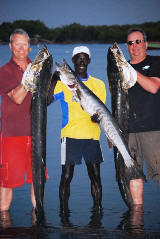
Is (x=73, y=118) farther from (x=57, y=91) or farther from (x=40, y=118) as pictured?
(x=40, y=118)

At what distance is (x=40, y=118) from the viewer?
14.5 feet

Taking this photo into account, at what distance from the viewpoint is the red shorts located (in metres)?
4.94

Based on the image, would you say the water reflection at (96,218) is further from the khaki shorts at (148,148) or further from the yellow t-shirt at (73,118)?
the yellow t-shirt at (73,118)

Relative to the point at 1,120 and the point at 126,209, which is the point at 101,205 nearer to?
the point at 126,209

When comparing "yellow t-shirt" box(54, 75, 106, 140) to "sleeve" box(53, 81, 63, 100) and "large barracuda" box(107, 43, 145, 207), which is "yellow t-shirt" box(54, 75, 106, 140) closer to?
"sleeve" box(53, 81, 63, 100)

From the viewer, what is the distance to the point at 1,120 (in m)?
4.98

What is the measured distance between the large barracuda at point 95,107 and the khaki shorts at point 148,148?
0.47 m

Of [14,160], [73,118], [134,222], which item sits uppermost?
[73,118]

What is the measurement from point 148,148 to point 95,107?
846 millimetres

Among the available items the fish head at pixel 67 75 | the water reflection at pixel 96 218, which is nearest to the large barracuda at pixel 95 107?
the fish head at pixel 67 75

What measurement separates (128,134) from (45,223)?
4.00 feet

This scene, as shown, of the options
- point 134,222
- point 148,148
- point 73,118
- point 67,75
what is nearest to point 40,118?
point 67,75

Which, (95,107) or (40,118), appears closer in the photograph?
(40,118)

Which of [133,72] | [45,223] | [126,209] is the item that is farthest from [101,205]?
[133,72]
